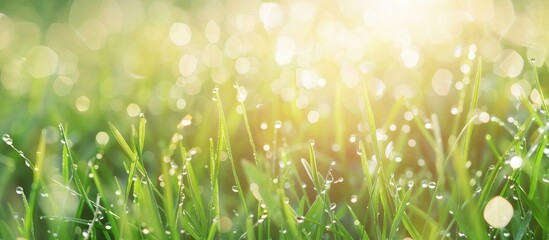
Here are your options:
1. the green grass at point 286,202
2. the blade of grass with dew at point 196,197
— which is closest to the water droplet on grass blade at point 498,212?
the green grass at point 286,202

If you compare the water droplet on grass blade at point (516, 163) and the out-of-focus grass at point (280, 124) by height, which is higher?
the water droplet on grass blade at point (516, 163)

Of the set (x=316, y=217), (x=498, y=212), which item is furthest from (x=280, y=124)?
(x=498, y=212)

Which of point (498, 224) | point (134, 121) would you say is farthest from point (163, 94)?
point (498, 224)

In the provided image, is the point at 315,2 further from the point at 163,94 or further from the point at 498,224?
the point at 498,224

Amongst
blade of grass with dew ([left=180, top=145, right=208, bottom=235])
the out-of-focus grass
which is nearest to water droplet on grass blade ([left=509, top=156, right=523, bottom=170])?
the out-of-focus grass

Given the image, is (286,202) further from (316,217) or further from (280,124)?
(280,124)

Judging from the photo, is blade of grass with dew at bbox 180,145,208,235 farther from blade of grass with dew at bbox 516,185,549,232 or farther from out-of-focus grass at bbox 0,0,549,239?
blade of grass with dew at bbox 516,185,549,232

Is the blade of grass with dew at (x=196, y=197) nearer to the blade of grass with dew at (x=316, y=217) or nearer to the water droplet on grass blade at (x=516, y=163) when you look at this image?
the blade of grass with dew at (x=316, y=217)
